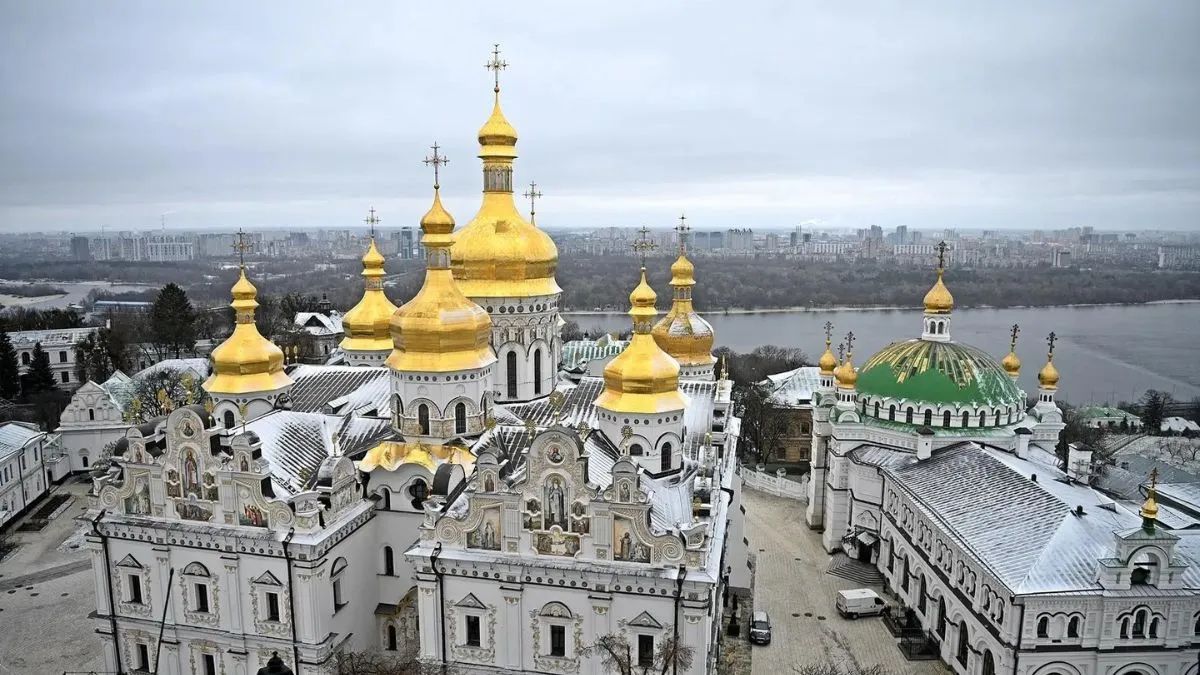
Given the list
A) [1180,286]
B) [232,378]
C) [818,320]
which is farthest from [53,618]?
[1180,286]

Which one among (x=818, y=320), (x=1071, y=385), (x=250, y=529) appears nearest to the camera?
(x=250, y=529)

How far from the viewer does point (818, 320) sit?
8225 cm

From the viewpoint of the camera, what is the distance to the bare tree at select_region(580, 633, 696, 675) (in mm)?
12531

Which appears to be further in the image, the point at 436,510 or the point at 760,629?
the point at 760,629

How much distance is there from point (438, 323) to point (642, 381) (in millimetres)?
4127

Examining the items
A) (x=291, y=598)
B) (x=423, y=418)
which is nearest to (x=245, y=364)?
(x=423, y=418)

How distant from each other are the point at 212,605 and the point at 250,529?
6.02 ft

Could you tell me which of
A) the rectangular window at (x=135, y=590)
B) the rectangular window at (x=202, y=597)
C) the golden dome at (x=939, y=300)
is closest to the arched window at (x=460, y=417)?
the rectangular window at (x=202, y=597)

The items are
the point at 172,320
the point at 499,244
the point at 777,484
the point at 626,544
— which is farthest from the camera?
the point at 172,320

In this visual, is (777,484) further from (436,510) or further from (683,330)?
(436,510)

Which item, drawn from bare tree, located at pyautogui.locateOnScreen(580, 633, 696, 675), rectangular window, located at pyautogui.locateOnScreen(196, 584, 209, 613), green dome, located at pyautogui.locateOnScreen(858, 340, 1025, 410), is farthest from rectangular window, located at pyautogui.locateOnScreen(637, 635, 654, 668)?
green dome, located at pyautogui.locateOnScreen(858, 340, 1025, 410)

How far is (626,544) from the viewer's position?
1284cm

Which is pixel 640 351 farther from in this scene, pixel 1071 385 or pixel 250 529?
pixel 1071 385

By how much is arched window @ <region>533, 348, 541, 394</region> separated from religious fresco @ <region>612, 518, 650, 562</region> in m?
7.04
